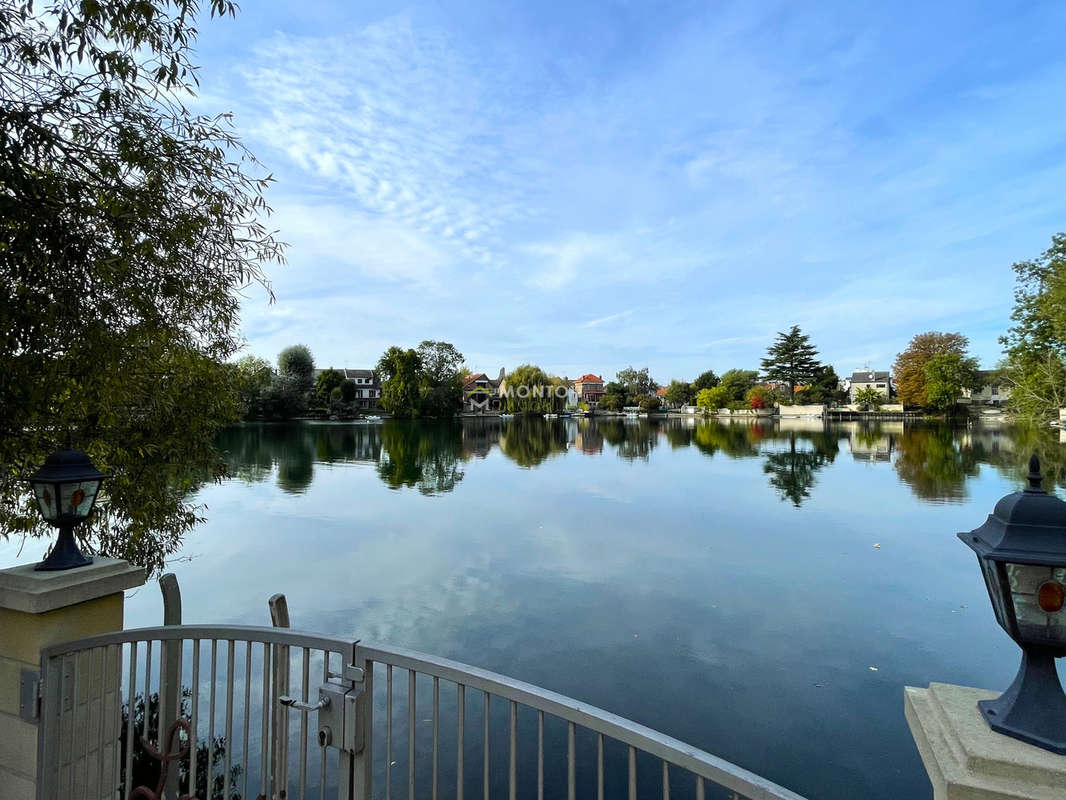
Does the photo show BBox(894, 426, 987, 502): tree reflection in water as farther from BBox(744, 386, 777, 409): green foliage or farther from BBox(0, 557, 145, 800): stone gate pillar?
BBox(744, 386, 777, 409): green foliage

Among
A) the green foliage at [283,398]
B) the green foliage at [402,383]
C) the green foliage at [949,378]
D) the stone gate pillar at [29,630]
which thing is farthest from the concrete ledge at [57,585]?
the green foliage at [949,378]

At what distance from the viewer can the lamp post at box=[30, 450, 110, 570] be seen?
7.73 ft

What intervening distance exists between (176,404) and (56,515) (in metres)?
3.00

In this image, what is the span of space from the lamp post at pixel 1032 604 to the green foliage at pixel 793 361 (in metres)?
73.4

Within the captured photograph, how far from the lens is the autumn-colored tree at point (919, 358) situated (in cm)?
5966

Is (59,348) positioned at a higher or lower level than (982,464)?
higher

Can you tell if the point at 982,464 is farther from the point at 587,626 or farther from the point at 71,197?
the point at 71,197

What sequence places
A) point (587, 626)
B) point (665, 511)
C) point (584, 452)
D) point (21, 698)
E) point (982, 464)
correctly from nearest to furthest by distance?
point (21, 698), point (587, 626), point (665, 511), point (982, 464), point (584, 452)

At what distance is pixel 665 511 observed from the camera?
1412 cm

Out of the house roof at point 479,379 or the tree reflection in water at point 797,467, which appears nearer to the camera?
the tree reflection in water at point 797,467

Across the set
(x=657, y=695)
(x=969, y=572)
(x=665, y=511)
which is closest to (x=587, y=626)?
(x=657, y=695)

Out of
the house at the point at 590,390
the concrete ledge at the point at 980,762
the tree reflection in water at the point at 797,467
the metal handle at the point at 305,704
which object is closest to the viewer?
the concrete ledge at the point at 980,762

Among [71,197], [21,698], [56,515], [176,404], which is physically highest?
[71,197]

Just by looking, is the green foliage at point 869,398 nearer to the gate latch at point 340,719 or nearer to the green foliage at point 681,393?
the green foliage at point 681,393
